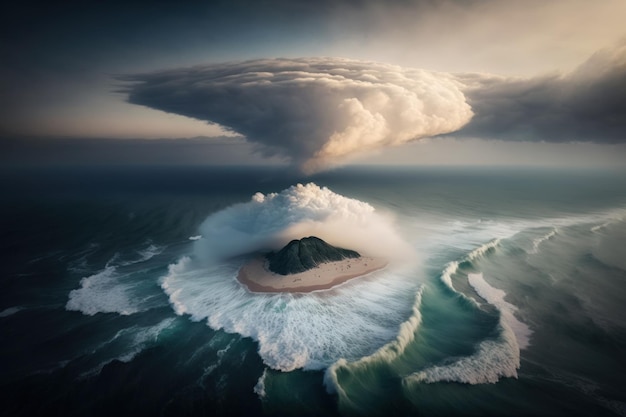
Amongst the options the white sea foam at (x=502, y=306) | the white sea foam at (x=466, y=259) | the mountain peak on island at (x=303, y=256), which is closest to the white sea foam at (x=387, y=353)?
the white sea foam at (x=502, y=306)

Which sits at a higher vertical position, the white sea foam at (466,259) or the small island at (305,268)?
the white sea foam at (466,259)

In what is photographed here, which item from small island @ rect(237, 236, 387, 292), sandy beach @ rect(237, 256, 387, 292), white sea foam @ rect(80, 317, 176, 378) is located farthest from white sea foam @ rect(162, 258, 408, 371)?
white sea foam @ rect(80, 317, 176, 378)

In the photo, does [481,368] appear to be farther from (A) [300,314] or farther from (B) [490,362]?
(A) [300,314]

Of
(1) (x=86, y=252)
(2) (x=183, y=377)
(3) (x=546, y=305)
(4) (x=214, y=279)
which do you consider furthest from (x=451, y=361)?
Answer: (1) (x=86, y=252)

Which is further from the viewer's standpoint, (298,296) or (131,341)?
(298,296)

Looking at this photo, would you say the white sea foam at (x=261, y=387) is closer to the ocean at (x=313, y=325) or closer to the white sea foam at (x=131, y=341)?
the ocean at (x=313, y=325)

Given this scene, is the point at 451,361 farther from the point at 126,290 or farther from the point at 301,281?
the point at 126,290

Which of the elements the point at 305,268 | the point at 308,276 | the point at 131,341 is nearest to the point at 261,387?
the point at 131,341
